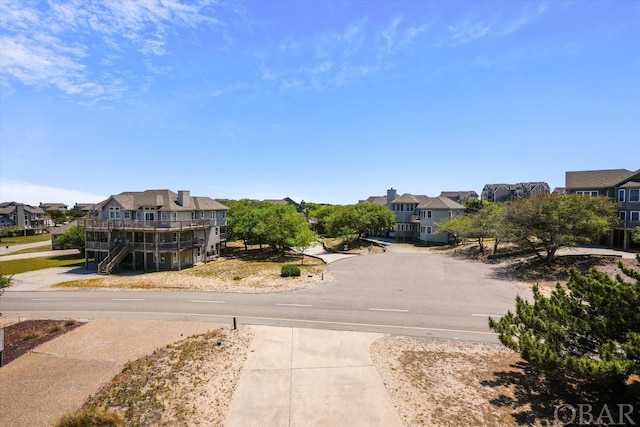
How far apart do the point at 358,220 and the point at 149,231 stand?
3316 centimetres

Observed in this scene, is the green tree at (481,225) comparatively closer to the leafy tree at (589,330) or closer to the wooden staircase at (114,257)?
the leafy tree at (589,330)

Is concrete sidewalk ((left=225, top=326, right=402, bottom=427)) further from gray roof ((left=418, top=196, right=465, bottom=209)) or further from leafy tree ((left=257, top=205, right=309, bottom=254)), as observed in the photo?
gray roof ((left=418, top=196, right=465, bottom=209))

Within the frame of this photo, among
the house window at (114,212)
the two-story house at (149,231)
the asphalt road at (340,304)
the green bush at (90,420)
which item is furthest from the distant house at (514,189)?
the green bush at (90,420)

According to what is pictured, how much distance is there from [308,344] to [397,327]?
19.5 feet

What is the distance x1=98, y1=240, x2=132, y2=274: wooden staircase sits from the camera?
3450 centimetres

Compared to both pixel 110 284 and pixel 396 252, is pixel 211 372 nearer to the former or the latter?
pixel 110 284

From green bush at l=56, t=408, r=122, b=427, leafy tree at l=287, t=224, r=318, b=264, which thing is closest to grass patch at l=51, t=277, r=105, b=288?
leafy tree at l=287, t=224, r=318, b=264

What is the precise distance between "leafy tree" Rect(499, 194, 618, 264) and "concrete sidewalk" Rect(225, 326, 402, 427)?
82.7ft

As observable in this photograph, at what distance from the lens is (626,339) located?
30.6ft

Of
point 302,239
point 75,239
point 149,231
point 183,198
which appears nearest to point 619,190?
point 302,239

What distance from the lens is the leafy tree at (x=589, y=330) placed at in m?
8.02

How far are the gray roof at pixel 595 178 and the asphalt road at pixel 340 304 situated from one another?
29.5m

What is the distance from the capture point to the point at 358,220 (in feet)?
170

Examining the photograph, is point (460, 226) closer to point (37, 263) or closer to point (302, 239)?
point (302, 239)
